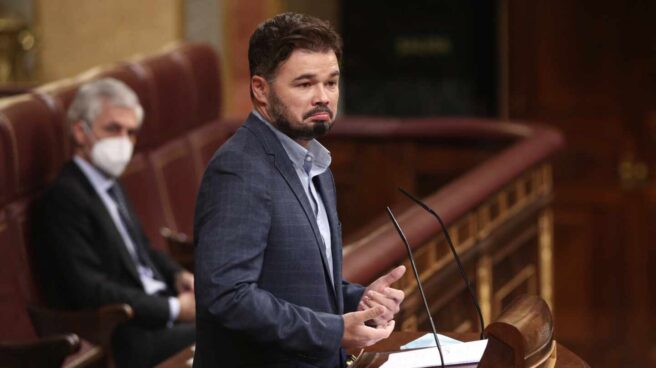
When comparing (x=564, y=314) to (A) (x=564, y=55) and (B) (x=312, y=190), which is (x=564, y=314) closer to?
(A) (x=564, y=55)

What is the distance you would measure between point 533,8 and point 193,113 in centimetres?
222

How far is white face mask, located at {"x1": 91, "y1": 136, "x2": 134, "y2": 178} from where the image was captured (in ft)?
13.6

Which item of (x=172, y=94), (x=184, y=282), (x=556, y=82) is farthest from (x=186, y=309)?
(x=556, y=82)

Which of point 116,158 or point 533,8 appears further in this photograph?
point 533,8

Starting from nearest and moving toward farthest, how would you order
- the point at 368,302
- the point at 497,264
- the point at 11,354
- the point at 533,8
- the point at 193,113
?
1. the point at 368,302
2. the point at 11,354
3. the point at 497,264
4. the point at 193,113
5. the point at 533,8

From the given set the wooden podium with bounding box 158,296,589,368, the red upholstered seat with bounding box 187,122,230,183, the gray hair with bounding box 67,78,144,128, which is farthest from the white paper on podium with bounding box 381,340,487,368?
the red upholstered seat with bounding box 187,122,230,183

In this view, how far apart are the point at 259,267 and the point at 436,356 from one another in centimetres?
36

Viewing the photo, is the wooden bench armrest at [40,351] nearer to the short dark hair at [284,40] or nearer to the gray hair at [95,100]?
the gray hair at [95,100]

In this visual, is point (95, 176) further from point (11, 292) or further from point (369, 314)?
point (369, 314)

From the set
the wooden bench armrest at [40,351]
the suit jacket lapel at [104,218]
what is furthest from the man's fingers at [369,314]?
the suit jacket lapel at [104,218]

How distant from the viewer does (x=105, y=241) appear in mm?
4105

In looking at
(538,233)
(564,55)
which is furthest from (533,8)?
(538,233)

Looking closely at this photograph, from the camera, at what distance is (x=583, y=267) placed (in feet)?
23.9

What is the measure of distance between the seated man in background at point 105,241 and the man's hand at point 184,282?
0.19ft
